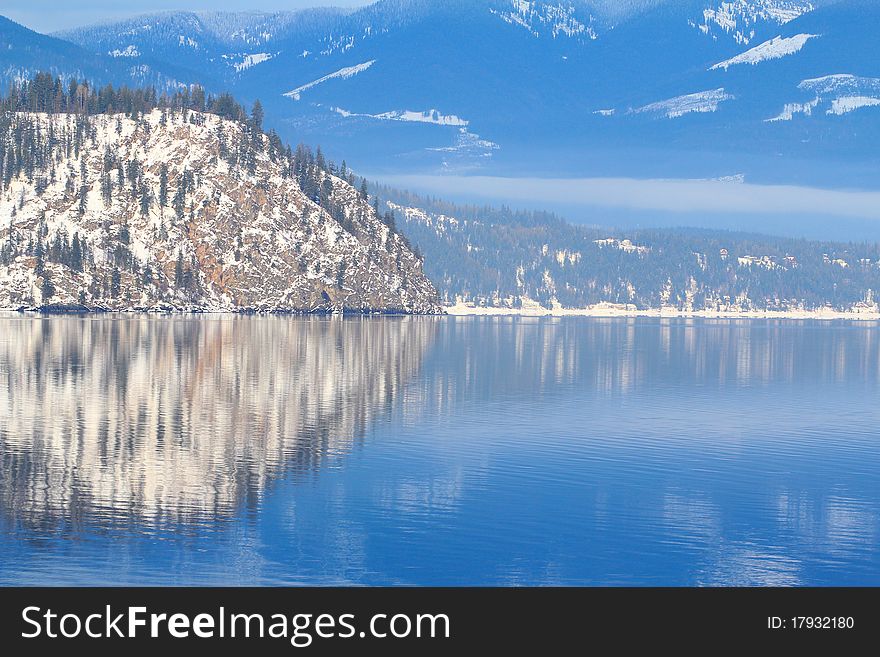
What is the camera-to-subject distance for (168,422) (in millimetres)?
91688

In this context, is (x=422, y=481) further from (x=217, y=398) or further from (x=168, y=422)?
(x=217, y=398)

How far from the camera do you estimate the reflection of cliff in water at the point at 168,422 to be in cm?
6534

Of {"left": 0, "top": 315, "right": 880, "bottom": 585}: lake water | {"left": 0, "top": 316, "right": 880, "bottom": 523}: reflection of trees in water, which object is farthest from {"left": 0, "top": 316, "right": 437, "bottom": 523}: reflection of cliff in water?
{"left": 0, "top": 315, "right": 880, "bottom": 585}: lake water

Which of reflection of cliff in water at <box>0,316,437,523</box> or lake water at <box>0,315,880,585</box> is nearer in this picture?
lake water at <box>0,315,880,585</box>

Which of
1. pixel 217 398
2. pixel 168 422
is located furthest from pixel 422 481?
pixel 217 398

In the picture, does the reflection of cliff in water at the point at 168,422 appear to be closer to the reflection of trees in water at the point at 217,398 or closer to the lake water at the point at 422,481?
the reflection of trees in water at the point at 217,398

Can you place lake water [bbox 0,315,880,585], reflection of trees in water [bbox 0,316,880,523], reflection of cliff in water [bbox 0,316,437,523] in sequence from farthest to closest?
reflection of trees in water [bbox 0,316,880,523] → reflection of cliff in water [bbox 0,316,437,523] → lake water [bbox 0,315,880,585]

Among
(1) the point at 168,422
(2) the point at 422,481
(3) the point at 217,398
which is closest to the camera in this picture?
(2) the point at 422,481

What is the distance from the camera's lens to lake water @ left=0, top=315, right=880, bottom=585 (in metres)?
54.0

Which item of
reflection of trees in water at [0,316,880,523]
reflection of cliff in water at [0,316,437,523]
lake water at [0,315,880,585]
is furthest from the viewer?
reflection of trees in water at [0,316,880,523]

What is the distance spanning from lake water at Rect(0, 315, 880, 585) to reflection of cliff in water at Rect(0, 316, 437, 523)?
26 cm

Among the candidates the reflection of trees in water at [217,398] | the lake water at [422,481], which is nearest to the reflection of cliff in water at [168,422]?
the reflection of trees in water at [217,398]

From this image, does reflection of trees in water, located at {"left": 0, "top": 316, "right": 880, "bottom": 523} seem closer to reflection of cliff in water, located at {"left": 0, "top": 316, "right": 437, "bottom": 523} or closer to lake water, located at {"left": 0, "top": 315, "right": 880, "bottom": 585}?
reflection of cliff in water, located at {"left": 0, "top": 316, "right": 437, "bottom": 523}

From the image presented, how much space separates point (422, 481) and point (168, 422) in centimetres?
2509
